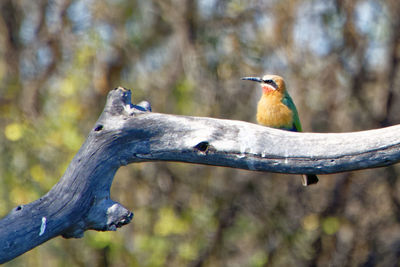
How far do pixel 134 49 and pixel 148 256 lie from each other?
256cm

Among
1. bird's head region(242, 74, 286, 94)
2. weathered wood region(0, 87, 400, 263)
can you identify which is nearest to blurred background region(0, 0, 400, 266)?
bird's head region(242, 74, 286, 94)

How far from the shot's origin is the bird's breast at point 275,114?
5.35 meters

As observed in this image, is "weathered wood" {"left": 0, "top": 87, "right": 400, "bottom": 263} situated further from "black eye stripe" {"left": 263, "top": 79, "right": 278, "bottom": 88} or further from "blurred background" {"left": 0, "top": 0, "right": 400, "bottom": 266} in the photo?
"blurred background" {"left": 0, "top": 0, "right": 400, "bottom": 266}

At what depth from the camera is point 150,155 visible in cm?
347

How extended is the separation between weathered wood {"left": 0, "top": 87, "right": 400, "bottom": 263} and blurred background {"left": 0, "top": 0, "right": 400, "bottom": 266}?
3767 millimetres

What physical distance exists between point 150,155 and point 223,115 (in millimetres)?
4006

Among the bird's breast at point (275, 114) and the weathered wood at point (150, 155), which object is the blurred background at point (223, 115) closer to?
the bird's breast at point (275, 114)

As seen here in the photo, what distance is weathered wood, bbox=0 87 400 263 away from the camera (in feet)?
10.6

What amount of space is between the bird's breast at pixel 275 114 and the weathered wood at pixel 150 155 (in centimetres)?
194

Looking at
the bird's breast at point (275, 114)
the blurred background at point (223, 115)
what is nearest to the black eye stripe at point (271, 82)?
the bird's breast at point (275, 114)

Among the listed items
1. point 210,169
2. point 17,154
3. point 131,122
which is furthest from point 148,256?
point 131,122

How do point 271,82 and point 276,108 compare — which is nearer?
point 276,108

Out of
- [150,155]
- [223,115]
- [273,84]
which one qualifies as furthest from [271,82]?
[150,155]

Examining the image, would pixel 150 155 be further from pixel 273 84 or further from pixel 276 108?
pixel 273 84
